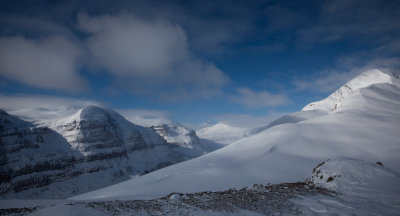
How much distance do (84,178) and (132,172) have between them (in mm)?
33534

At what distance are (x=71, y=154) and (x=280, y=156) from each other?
153m

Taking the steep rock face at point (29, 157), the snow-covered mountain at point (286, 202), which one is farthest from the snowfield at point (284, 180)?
the steep rock face at point (29, 157)

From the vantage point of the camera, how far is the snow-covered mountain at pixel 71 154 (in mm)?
110581

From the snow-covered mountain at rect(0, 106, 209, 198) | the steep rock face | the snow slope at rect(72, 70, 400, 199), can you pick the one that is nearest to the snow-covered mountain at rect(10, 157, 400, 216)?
the snow slope at rect(72, 70, 400, 199)

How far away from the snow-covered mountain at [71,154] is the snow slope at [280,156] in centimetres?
11633

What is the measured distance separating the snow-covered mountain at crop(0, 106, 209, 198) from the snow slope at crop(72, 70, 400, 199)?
11633cm

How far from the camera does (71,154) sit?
140m

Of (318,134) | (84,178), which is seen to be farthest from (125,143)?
(318,134)

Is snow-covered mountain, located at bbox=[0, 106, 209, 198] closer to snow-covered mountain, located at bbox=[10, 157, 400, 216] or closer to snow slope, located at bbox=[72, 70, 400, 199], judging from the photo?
snow slope, located at bbox=[72, 70, 400, 199]

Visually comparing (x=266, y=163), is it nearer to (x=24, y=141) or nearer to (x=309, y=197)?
(x=309, y=197)

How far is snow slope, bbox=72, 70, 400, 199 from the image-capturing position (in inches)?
683

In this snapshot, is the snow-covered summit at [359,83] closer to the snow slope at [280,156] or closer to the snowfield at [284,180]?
the snow slope at [280,156]

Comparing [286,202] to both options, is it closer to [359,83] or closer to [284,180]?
[284,180]

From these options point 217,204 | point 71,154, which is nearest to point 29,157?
point 71,154
